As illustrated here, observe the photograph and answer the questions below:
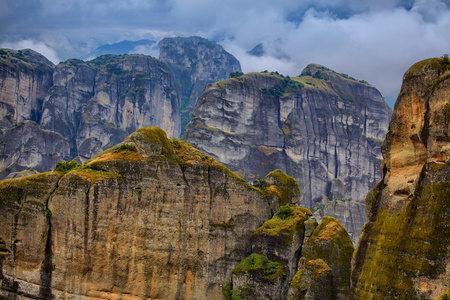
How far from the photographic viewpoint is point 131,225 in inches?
1164

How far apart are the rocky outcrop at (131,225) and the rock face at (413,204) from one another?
14504mm

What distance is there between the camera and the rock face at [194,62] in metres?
162

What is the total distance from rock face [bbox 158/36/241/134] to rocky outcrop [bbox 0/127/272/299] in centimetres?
12773

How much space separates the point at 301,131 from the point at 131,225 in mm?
75585

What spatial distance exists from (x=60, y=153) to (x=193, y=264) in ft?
234

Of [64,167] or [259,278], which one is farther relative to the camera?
[64,167]

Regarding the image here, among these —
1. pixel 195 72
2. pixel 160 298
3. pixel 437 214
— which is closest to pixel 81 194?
pixel 160 298

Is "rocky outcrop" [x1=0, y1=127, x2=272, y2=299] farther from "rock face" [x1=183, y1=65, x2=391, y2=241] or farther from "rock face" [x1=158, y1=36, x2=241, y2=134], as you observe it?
"rock face" [x1=158, y1=36, x2=241, y2=134]

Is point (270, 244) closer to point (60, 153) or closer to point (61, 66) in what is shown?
point (60, 153)

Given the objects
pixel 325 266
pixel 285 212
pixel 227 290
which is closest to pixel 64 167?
pixel 227 290

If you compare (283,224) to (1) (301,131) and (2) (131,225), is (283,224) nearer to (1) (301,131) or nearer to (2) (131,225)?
(2) (131,225)

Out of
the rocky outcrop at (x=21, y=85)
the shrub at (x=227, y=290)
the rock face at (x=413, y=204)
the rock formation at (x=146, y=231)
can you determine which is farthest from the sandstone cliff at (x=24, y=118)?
the rock face at (x=413, y=204)

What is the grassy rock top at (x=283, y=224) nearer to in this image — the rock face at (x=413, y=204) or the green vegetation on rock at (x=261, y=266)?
the green vegetation on rock at (x=261, y=266)

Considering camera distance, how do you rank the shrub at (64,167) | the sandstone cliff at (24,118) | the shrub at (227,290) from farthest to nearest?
the sandstone cliff at (24,118), the shrub at (227,290), the shrub at (64,167)
